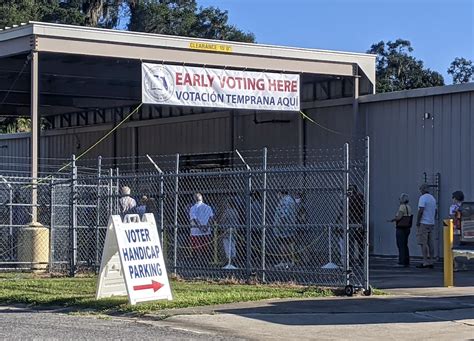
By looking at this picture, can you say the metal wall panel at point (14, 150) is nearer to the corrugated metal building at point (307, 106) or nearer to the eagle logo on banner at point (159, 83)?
the corrugated metal building at point (307, 106)

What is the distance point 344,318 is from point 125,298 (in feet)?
11.3

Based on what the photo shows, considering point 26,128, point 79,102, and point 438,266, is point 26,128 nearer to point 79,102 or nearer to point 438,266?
point 79,102

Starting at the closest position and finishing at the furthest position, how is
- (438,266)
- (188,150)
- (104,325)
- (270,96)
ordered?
(104,325) < (438,266) < (270,96) < (188,150)

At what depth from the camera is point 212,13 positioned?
206ft

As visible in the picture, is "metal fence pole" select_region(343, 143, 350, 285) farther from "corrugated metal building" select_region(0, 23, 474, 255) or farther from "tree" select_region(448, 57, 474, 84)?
"tree" select_region(448, 57, 474, 84)

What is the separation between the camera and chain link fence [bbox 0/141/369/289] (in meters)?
15.5

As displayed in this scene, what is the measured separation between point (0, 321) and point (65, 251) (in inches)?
301

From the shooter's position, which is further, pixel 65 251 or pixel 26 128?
pixel 26 128

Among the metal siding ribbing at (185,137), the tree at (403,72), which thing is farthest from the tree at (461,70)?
the metal siding ribbing at (185,137)

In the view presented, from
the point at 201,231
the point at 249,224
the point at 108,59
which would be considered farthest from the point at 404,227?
the point at 108,59

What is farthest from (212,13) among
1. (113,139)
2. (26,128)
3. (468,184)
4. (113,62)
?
(468,184)

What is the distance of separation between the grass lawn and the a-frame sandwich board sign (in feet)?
0.66

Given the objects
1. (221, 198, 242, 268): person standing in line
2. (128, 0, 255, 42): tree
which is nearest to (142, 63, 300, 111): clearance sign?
(221, 198, 242, 268): person standing in line

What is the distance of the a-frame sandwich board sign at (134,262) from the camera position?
1265 centimetres
